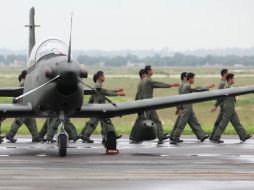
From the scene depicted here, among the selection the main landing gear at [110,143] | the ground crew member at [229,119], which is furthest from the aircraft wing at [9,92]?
the ground crew member at [229,119]

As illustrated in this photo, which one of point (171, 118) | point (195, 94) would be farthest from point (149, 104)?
point (171, 118)

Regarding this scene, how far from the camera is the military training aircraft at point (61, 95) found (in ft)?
68.9

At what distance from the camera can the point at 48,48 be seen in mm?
23203

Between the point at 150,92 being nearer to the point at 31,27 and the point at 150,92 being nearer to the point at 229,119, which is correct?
the point at 229,119

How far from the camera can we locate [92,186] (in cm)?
1505

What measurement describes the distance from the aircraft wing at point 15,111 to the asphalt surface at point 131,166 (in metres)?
0.94

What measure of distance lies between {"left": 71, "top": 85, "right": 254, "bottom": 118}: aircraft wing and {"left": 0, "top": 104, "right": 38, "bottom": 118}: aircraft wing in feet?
3.65

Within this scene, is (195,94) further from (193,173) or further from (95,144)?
(193,173)

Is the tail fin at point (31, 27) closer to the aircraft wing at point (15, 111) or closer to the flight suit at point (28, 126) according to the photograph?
the flight suit at point (28, 126)

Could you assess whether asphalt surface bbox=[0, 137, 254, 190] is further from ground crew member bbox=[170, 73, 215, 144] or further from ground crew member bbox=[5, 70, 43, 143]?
ground crew member bbox=[5, 70, 43, 143]

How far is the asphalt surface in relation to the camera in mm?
15461

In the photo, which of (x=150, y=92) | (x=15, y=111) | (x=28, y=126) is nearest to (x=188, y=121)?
(x=150, y=92)

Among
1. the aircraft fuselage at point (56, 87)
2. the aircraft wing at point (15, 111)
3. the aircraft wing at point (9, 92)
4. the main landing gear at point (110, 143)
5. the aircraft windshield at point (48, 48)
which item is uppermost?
the aircraft windshield at point (48, 48)

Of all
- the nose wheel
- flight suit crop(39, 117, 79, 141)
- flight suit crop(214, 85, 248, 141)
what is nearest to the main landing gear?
the nose wheel
